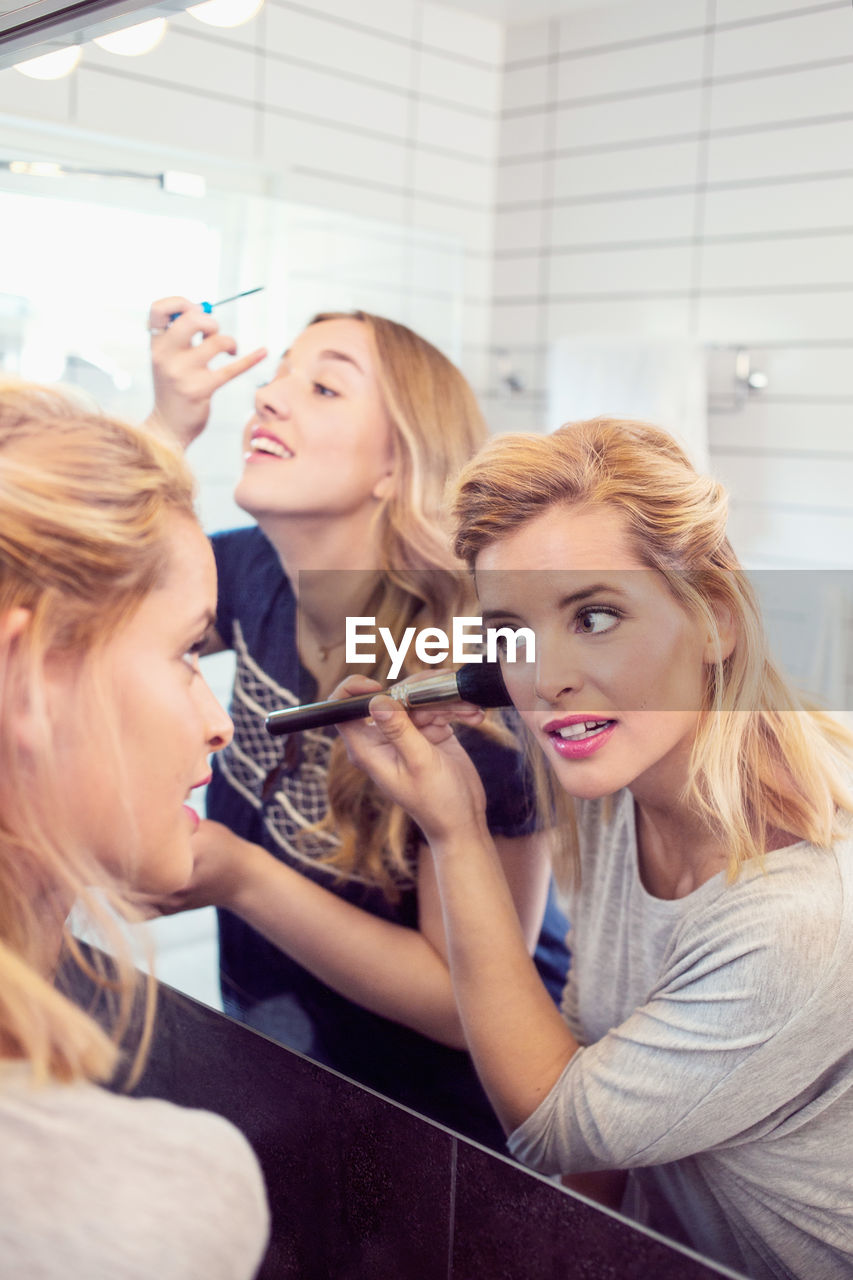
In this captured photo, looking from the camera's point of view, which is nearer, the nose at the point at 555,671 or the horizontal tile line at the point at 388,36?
the nose at the point at 555,671

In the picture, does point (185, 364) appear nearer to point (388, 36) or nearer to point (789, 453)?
point (388, 36)

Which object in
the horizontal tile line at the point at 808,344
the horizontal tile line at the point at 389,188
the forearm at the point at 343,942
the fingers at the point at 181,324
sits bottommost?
the forearm at the point at 343,942

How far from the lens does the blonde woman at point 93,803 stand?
36 cm

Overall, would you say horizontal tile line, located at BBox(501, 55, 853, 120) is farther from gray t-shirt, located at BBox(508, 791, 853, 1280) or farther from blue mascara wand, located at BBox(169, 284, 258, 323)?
gray t-shirt, located at BBox(508, 791, 853, 1280)

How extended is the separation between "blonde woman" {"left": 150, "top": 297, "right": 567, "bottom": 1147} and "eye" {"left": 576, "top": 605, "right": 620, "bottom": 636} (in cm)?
17

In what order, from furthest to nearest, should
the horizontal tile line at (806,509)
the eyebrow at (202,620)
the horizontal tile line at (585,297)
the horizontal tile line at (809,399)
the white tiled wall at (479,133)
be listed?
the horizontal tile line at (809,399) < the horizontal tile line at (806,509) < the horizontal tile line at (585,297) < the white tiled wall at (479,133) < the eyebrow at (202,620)

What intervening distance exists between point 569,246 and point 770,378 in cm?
38

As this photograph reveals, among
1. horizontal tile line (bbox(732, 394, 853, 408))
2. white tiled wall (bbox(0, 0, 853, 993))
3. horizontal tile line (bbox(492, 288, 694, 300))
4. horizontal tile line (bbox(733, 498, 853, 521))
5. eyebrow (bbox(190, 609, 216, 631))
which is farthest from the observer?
horizontal tile line (bbox(732, 394, 853, 408))

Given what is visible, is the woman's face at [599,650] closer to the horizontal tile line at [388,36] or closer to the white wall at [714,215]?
the white wall at [714,215]

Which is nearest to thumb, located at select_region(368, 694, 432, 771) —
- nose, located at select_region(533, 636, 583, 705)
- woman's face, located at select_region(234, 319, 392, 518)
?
nose, located at select_region(533, 636, 583, 705)

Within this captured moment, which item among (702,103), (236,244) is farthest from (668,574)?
(702,103)

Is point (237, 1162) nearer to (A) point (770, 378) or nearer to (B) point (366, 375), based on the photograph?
(B) point (366, 375)

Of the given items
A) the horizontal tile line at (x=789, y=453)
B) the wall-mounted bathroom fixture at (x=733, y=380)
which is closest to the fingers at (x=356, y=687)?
the horizontal tile line at (x=789, y=453)

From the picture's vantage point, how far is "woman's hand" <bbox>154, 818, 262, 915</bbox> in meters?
0.70
